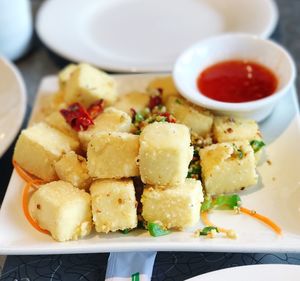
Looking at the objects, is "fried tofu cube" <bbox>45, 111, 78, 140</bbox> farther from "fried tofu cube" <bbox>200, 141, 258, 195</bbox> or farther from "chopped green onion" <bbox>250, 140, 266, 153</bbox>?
"chopped green onion" <bbox>250, 140, 266, 153</bbox>

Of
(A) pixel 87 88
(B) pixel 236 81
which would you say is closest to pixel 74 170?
(A) pixel 87 88

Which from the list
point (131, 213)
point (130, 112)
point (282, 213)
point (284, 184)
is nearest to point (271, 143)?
point (284, 184)

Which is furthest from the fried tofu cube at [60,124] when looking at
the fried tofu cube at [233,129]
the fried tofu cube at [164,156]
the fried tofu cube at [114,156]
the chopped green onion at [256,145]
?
the chopped green onion at [256,145]

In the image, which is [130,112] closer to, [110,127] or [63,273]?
[110,127]

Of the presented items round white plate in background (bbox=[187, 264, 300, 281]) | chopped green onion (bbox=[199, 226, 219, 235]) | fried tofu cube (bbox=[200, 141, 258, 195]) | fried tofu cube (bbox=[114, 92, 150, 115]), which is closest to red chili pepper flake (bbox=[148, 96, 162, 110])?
fried tofu cube (bbox=[114, 92, 150, 115])

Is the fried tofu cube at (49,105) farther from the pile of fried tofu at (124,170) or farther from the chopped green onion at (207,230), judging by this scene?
the chopped green onion at (207,230)

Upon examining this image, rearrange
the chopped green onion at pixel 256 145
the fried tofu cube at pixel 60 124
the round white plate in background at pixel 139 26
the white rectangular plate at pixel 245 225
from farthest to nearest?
the round white plate in background at pixel 139 26
the fried tofu cube at pixel 60 124
the chopped green onion at pixel 256 145
the white rectangular plate at pixel 245 225

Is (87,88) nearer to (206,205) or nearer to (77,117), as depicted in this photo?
(77,117)
